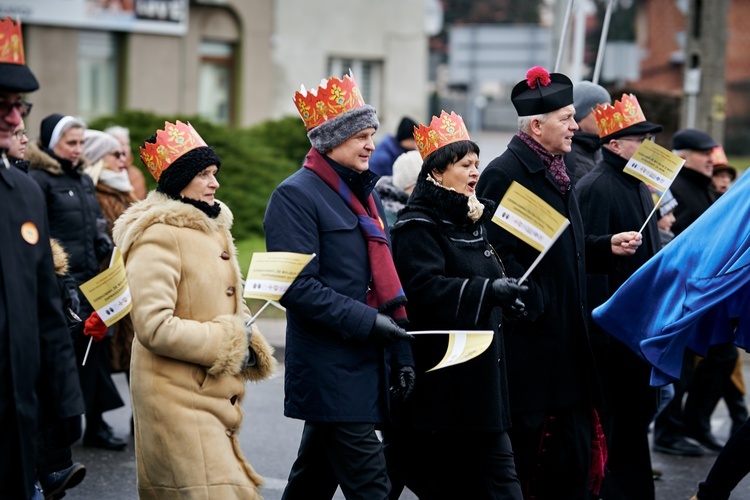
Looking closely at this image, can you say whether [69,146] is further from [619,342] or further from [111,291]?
[619,342]

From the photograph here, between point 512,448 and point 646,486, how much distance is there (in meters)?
1.01

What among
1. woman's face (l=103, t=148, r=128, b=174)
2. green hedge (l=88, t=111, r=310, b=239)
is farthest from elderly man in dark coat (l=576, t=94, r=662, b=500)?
green hedge (l=88, t=111, r=310, b=239)

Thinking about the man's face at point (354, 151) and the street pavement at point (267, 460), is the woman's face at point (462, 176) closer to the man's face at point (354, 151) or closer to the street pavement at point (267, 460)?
the man's face at point (354, 151)

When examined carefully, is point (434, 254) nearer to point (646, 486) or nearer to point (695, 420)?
point (646, 486)

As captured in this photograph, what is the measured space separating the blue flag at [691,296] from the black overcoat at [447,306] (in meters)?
0.89

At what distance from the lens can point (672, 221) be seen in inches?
305

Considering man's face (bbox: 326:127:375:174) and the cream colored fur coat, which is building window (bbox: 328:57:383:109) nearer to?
man's face (bbox: 326:127:375:174)

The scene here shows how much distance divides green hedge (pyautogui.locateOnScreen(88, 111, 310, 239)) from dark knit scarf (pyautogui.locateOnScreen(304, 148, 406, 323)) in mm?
10649

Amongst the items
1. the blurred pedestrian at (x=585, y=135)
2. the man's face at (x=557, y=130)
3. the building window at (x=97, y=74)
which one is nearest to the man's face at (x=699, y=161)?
the blurred pedestrian at (x=585, y=135)

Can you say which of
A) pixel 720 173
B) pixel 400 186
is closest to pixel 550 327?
pixel 400 186

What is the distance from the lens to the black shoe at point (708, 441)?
816cm

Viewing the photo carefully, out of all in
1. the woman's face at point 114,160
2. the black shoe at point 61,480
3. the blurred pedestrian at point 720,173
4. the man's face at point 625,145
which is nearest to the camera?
the black shoe at point 61,480

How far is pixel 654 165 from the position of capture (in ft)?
20.8

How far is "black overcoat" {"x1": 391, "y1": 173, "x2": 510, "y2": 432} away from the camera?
531 centimetres
